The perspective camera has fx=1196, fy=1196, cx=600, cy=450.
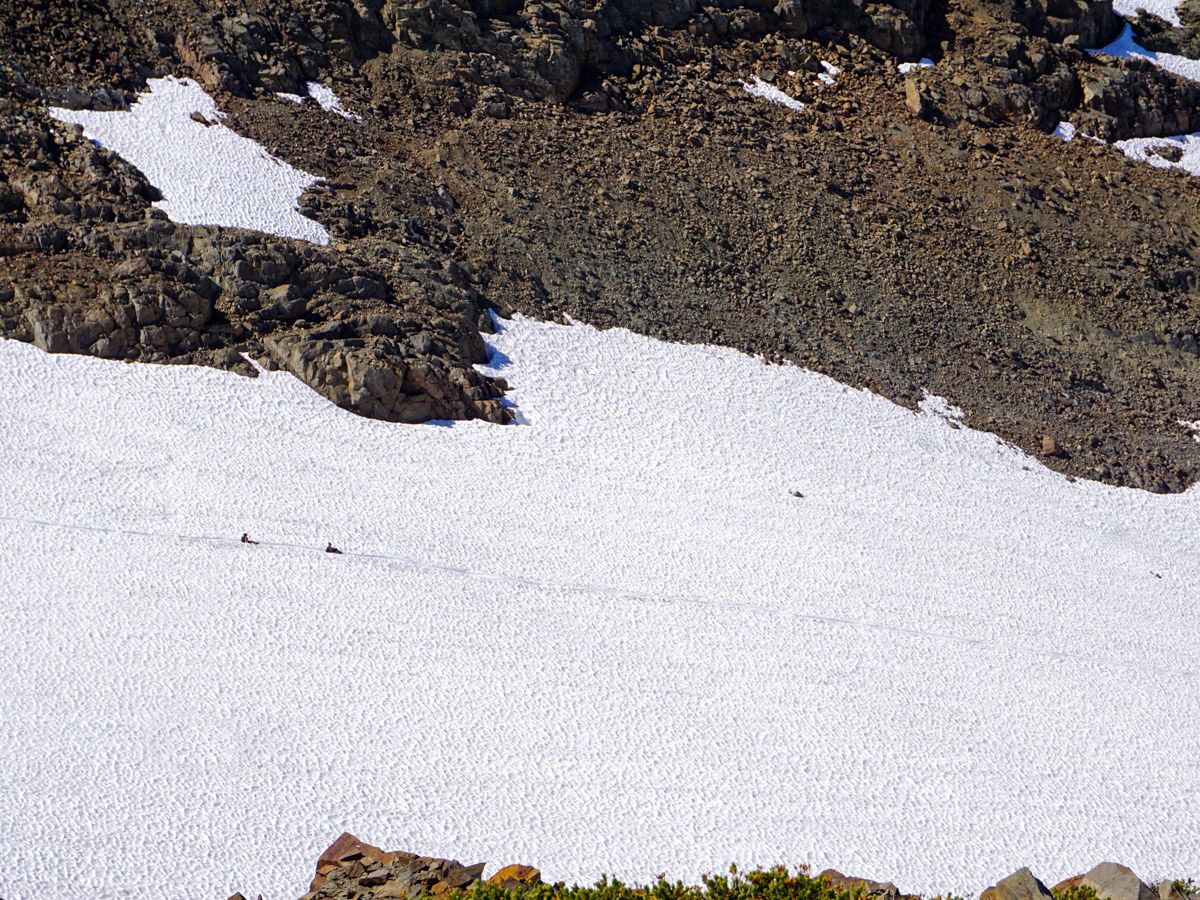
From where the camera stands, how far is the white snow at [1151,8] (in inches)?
2158

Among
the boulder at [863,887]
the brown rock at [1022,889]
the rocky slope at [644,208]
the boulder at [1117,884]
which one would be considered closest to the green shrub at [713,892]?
the boulder at [863,887]

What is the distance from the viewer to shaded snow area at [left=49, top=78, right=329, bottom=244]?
34.9 metres

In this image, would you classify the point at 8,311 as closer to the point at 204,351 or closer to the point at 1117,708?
the point at 204,351

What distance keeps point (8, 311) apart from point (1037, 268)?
3343 centimetres

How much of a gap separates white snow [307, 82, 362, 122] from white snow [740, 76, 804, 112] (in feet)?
52.4

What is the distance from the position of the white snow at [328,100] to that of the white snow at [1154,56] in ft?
108

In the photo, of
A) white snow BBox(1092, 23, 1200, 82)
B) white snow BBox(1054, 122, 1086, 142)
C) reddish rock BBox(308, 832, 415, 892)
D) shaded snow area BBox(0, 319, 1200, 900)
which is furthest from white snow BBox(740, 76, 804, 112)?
reddish rock BBox(308, 832, 415, 892)

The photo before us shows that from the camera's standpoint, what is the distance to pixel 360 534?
27203mm

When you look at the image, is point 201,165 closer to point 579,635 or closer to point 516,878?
point 579,635

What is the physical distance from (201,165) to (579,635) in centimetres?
2033

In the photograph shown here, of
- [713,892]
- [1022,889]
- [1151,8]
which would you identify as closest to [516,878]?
[713,892]

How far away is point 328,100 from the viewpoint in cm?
4119

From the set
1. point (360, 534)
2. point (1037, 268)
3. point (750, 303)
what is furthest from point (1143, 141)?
point (360, 534)

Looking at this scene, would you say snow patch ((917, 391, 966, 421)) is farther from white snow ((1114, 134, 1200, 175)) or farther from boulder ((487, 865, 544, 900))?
boulder ((487, 865, 544, 900))
